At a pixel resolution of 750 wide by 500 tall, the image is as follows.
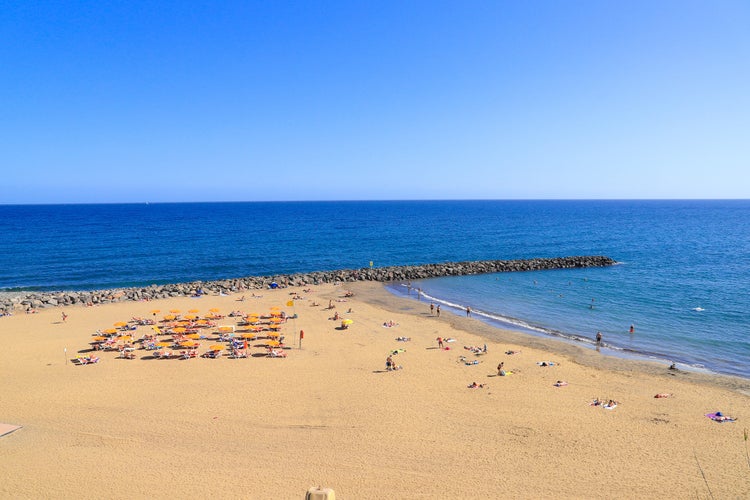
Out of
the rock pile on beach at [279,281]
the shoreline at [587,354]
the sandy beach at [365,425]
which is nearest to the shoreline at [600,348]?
the shoreline at [587,354]

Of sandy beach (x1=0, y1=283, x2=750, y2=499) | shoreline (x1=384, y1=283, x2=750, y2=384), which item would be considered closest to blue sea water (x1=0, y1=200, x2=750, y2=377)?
shoreline (x1=384, y1=283, x2=750, y2=384)

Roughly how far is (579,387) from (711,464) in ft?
22.8

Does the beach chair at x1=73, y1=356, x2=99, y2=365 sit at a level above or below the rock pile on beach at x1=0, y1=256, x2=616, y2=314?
below

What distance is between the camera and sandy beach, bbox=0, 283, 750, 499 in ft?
44.0

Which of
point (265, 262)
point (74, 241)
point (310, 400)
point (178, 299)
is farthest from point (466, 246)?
point (74, 241)

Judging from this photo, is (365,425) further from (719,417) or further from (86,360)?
(86,360)

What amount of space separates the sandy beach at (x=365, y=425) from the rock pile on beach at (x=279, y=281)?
40.8 feet

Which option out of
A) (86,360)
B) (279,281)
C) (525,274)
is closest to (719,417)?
(86,360)

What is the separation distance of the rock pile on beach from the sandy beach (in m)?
12.4

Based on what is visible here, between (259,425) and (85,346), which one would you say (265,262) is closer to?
(85,346)

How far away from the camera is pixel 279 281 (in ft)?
158

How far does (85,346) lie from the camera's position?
27.0 meters

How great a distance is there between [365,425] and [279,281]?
33.1 meters

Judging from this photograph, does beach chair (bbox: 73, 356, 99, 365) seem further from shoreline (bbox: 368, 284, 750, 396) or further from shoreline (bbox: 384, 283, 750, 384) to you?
shoreline (bbox: 384, 283, 750, 384)
